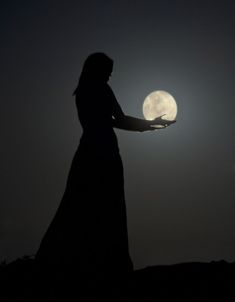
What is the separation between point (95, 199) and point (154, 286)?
1530 mm

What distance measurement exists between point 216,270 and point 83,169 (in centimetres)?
267

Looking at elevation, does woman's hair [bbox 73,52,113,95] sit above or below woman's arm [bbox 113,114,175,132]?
above

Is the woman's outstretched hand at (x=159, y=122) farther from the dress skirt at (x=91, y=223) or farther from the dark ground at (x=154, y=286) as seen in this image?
the dark ground at (x=154, y=286)

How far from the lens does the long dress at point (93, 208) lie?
5.57m

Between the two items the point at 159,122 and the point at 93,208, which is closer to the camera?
the point at 93,208

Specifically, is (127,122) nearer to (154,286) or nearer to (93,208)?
(93,208)

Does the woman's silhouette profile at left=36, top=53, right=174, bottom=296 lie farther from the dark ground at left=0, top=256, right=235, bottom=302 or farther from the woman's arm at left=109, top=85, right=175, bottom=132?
the dark ground at left=0, top=256, right=235, bottom=302

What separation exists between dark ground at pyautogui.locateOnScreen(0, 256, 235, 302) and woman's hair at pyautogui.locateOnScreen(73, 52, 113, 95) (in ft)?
8.77

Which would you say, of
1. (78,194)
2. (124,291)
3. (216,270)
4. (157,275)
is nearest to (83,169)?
(78,194)

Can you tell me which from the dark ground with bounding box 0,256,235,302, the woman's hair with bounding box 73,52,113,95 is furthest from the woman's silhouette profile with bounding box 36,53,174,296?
the dark ground with bounding box 0,256,235,302

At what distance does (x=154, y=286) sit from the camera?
608 cm

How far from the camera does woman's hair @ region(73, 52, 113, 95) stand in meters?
6.07

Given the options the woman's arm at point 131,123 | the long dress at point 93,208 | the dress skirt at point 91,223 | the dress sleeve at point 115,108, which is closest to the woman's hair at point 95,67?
the long dress at point 93,208

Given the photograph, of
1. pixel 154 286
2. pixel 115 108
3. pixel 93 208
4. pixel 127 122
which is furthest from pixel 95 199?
pixel 154 286
